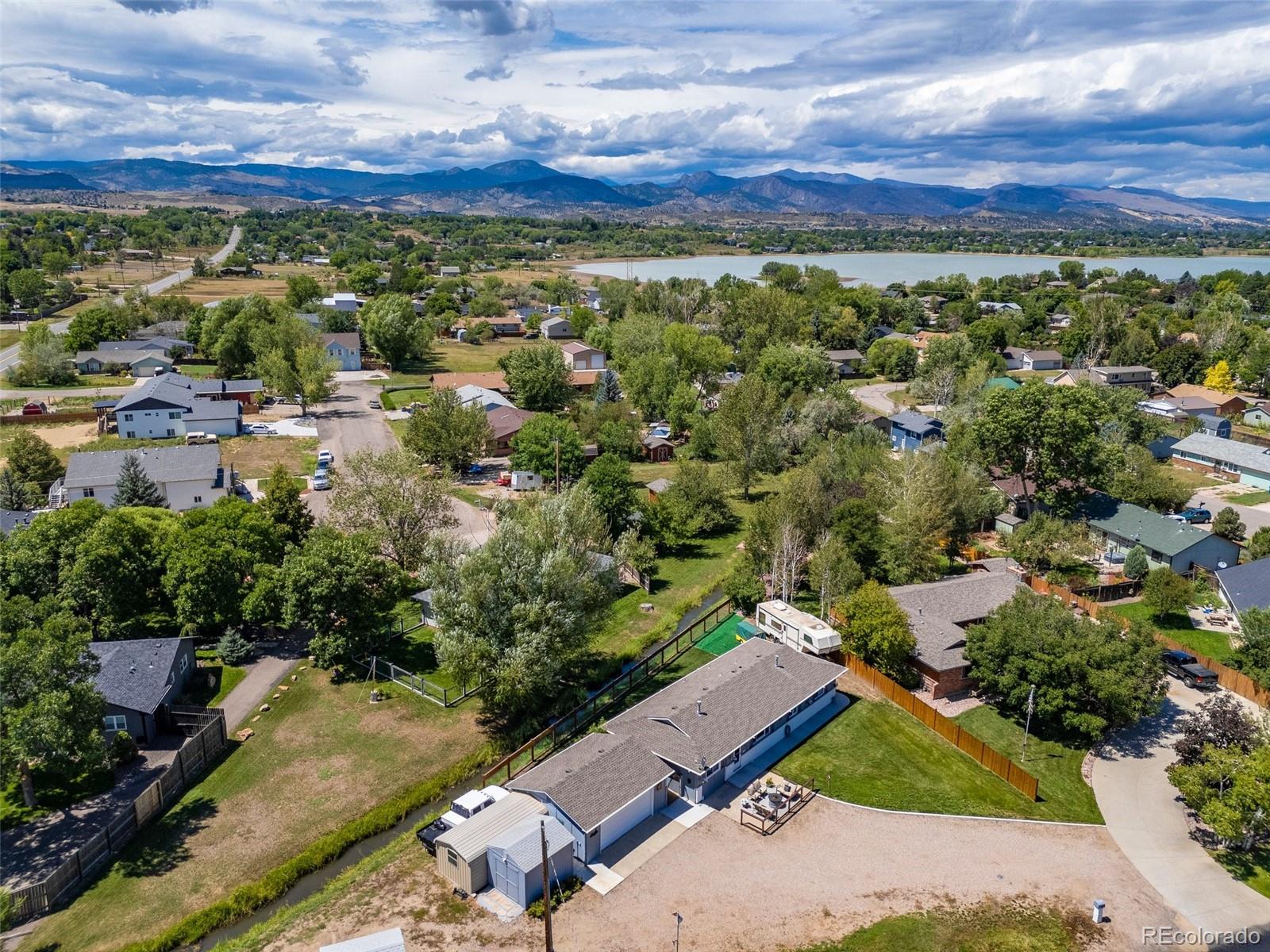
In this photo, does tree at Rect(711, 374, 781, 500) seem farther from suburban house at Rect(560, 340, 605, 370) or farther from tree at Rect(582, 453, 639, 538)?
suburban house at Rect(560, 340, 605, 370)

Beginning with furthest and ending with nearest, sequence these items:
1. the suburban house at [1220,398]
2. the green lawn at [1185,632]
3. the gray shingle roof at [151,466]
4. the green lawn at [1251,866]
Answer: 1. the suburban house at [1220,398]
2. the gray shingle roof at [151,466]
3. the green lawn at [1185,632]
4. the green lawn at [1251,866]

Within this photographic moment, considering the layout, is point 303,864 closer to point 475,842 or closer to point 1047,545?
point 475,842

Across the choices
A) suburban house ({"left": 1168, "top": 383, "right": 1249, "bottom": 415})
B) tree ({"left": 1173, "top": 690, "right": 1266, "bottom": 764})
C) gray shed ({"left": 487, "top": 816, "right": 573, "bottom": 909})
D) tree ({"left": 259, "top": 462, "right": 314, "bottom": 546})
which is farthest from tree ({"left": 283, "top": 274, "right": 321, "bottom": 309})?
tree ({"left": 1173, "top": 690, "right": 1266, "bottom": 764})

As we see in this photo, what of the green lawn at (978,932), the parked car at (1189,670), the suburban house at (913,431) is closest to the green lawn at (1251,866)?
the green lawn at (978,932)

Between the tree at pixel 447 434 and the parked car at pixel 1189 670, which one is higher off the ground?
the tree at pixel 447 434

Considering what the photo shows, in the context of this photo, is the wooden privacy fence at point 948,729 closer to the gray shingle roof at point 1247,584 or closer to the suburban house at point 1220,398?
the gray shingle roof at point 1247,584

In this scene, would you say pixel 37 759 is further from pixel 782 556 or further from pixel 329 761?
pixel 782 556

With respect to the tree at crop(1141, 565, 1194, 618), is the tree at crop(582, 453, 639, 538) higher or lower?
higher
